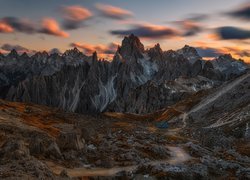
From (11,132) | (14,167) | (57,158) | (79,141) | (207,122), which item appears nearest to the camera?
(14,167)

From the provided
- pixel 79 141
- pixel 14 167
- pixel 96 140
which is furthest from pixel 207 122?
pixel 14 167

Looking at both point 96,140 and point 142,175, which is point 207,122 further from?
point 142,175

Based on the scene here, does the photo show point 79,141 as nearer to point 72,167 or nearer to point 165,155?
point 72,167

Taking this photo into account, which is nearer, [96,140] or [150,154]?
[150,154]

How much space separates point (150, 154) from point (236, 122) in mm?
70070

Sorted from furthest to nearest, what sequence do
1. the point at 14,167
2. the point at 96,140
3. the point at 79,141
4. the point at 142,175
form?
the point at 96,140 < the point at 79,141 < the point at 142,175 < the point at 14,167

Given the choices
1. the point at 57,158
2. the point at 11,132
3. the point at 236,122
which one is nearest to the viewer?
the point at 57,158

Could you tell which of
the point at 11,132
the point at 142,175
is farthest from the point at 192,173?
the point at 11,132

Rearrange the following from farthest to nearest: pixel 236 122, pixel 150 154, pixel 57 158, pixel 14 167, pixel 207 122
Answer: pixel 207 122, pixel 236 122, pixel 150 154, pixel 57 158, pixel 14 167

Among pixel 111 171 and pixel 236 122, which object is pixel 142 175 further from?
pixel 236 122

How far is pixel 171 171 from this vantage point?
54500 millimetres

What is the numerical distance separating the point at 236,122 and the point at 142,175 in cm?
8689

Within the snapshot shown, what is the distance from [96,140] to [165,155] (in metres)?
14.3

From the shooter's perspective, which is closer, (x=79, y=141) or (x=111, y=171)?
(x=111, y=171)
